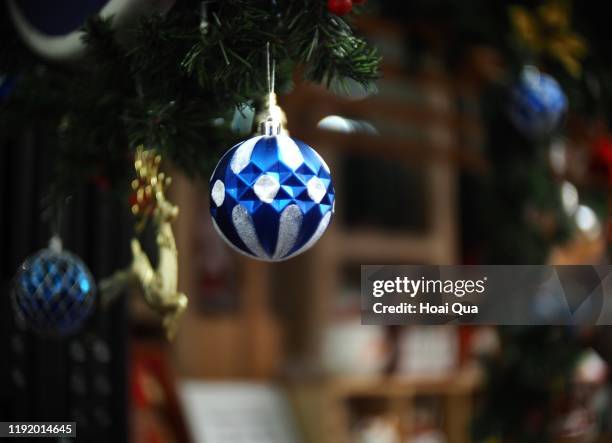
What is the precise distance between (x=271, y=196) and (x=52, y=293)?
500 millimetres

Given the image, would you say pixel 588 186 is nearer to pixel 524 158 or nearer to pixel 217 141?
pixel 524 158

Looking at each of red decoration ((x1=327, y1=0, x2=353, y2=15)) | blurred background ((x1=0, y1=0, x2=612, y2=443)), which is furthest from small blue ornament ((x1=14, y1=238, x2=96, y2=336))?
red decoration ((x1=327, y1=0, x2=353, y2=15))

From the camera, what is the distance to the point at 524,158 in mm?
2338

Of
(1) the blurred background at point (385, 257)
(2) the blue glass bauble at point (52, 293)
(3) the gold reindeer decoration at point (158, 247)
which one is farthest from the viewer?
(1) the blurred background at point (385, 257)

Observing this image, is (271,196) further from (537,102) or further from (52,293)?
(537,102)

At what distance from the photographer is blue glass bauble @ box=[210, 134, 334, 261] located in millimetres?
848

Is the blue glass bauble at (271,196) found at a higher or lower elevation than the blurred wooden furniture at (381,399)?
higher

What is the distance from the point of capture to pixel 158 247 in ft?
3.44

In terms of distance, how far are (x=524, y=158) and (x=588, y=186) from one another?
194 mm

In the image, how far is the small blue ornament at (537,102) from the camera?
196cm

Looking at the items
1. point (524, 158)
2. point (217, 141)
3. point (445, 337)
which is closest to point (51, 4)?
point (217, 141)

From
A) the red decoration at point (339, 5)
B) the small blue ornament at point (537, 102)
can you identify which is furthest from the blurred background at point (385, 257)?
the red decoration at point (339, 5)

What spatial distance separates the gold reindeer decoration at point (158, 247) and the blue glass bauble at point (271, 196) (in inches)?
6.0

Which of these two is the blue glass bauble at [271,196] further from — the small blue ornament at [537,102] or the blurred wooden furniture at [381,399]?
the blurred wooden furniture at [381,399]
